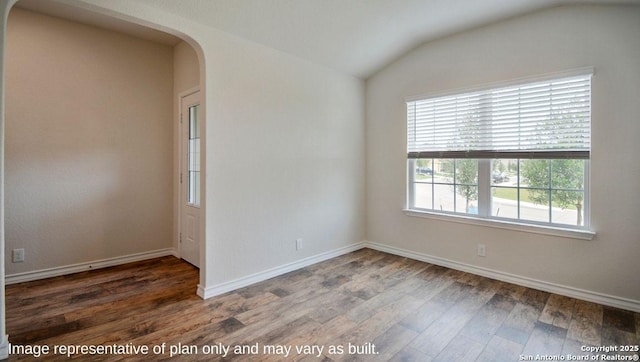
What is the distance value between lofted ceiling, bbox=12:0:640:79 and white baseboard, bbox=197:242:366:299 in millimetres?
2432

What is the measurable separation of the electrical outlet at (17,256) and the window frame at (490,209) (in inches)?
172

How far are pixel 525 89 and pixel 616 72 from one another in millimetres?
666

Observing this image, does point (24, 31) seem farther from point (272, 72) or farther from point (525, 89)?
point (525, 89)

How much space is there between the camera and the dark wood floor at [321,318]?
2.11 m

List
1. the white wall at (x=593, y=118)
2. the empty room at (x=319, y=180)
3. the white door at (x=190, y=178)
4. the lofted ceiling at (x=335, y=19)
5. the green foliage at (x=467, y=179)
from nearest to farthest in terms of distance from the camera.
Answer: the empty room at (x=319, y=180)
the white wall at (x=593, y=118)
the lofted ceiling at (x=335, y=19)
the green foliage at (x=467, y=179)
the white door at (x=190, y=178)

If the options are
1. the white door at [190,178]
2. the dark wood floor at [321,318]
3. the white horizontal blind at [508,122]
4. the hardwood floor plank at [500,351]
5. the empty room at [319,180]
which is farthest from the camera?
the white door at [190,178]

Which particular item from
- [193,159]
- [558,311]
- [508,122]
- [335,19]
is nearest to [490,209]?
[508,122]

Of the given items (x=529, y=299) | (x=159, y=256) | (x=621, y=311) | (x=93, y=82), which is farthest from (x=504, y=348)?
(x=93, y=82)

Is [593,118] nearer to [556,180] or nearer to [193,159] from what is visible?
[556,180]

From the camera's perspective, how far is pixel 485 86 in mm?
3365

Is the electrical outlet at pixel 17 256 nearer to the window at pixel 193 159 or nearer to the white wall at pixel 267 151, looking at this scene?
the window at pixel 193 159

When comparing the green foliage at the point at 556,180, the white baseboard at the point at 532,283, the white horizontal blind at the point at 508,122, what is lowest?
the white baseboard at the point at 532,283

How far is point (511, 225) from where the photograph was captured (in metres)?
3.25

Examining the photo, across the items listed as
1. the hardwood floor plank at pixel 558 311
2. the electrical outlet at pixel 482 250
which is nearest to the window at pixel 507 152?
the electrical outlet at pixel 482 250
